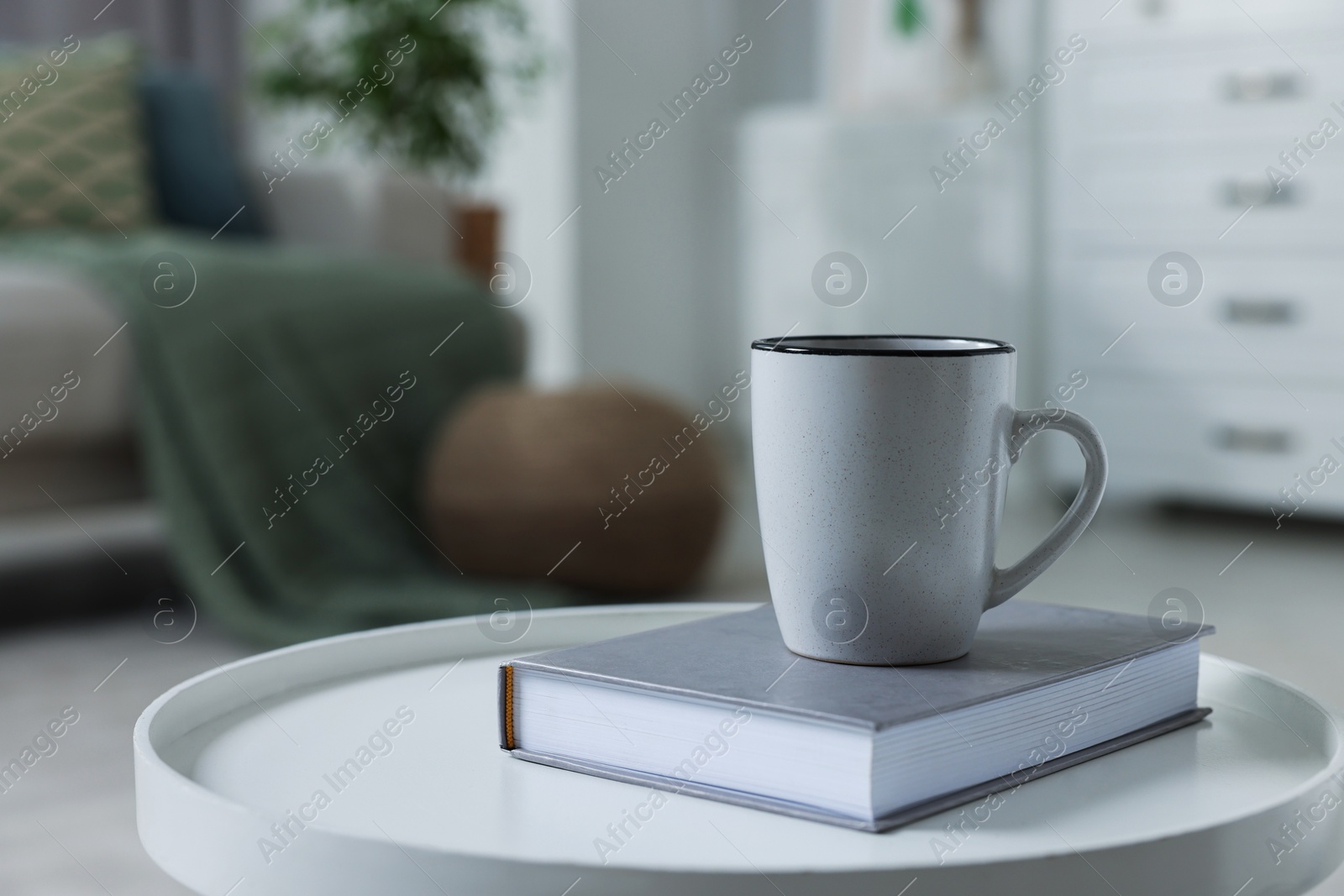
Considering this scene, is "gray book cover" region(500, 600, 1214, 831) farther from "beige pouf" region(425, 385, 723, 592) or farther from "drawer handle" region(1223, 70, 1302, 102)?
"drawer handle" region(1223, 70, 1302, 102)

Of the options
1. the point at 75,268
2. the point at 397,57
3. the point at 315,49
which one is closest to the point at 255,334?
the point at 75,268

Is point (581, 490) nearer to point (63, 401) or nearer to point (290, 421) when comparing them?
point (290, 421)

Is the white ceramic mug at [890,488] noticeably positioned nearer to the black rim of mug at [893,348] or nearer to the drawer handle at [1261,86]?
the black rim of mug at [893,348]

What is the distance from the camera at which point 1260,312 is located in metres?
2.35

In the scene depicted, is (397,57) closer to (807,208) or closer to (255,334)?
(807,208)

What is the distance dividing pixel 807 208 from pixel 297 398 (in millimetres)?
1626

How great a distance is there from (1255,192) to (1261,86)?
171 millimetres

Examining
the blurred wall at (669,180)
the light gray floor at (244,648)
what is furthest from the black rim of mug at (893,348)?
the blurred wall at (669,180)

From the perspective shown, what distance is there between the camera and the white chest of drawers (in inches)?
89.1

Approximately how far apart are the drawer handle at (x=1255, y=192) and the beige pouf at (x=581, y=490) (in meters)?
1.11

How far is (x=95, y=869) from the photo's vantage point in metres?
1.03

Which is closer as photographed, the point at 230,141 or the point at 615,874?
the point at 615,874

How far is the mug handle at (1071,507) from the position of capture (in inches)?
18.4

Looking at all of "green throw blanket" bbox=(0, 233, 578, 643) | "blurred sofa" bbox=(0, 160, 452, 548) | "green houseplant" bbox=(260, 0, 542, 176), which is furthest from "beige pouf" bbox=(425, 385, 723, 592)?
"green houseplant" bbox=(260, 0, 542, 176)
